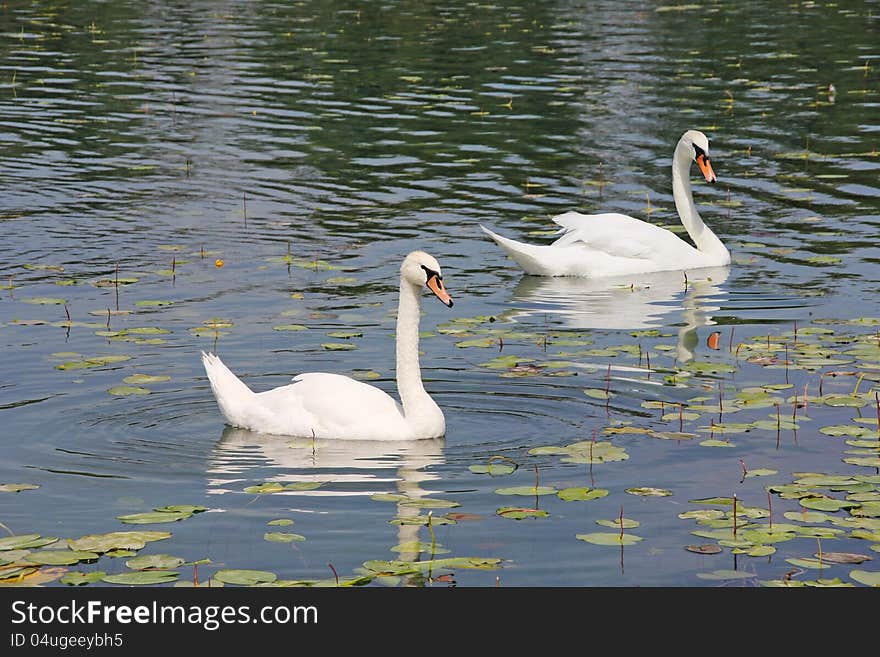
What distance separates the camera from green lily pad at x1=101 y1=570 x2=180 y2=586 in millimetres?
9000

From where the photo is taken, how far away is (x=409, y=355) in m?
12.2

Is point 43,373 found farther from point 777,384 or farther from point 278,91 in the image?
point 278,91

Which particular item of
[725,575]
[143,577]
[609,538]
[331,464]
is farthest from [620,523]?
[143,577]

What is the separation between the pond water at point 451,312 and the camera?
10125 mm

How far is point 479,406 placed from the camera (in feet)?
42.9

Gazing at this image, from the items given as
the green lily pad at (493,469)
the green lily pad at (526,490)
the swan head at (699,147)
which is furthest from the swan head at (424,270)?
the swan head at (699,147)

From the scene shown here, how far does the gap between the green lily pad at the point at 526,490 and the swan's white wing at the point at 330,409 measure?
4.63 feet

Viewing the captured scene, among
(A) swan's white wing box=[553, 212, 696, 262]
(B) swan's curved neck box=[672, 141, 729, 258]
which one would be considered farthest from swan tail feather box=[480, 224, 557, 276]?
(B) swan's curved neck box=[672, 141, 729, 258]

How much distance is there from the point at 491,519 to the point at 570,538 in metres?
0.58

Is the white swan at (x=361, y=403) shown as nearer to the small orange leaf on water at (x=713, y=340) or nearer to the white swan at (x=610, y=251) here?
the small orange leaf on water at (x=713, y=340)

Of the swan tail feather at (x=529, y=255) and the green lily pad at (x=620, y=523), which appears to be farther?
the swan tail feather at (x=529, y=255)
